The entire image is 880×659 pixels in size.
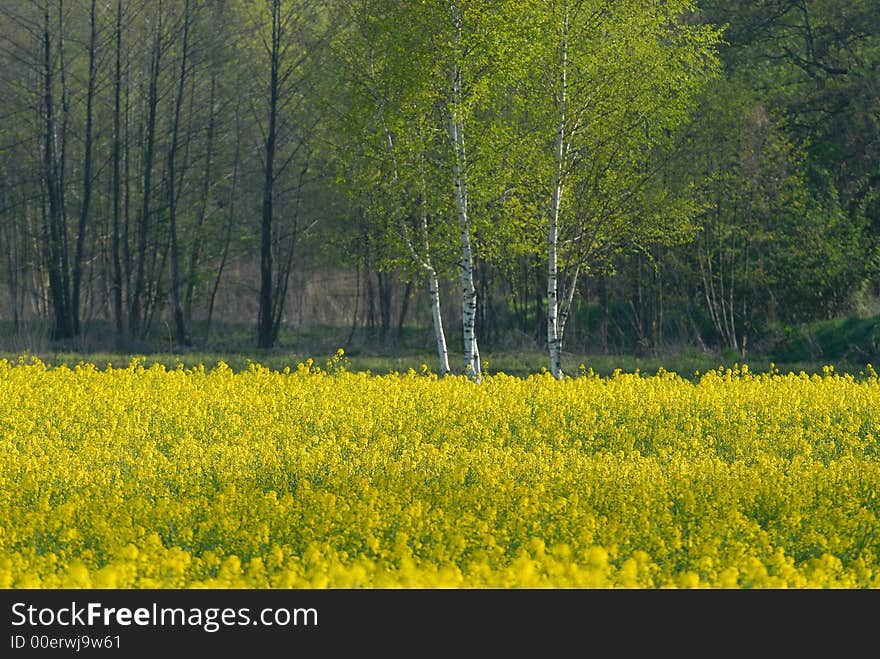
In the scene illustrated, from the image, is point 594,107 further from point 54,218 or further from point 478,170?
point 54,218

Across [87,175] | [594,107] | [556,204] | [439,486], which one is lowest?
[439,486]

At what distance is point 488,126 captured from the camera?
80.0ft

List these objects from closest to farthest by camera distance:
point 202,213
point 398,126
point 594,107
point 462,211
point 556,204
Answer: point 556,204 → point 594,107 → point 462,211 → point 398,126 → point 202,213

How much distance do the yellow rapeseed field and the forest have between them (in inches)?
283

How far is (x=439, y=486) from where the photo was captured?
1096 centimetres

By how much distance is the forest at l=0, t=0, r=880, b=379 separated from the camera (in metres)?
23.4

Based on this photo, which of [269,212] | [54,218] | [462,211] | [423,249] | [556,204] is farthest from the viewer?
[54,218]

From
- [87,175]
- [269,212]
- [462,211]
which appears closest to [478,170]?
[462,211]

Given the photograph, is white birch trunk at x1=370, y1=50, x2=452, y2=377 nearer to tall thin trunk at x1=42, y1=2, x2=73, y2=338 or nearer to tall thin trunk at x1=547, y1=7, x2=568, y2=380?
tall thin trunk at x1=547, y1=7, x2=568, y2=380

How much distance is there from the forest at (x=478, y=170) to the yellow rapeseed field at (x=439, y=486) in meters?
7.19

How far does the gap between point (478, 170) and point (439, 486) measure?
13.1 metres

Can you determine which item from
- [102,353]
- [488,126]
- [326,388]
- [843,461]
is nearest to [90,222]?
[102,353]

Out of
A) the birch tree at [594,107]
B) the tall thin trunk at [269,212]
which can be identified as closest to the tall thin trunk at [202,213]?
the tall thin trunk at [269,212]
